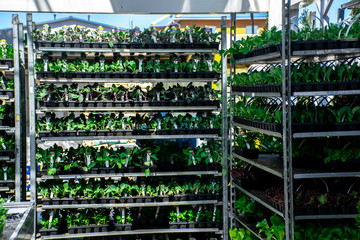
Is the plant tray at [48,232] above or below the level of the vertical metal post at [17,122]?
below

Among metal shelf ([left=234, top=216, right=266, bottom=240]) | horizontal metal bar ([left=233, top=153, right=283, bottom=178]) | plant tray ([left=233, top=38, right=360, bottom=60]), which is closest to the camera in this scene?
plant tray ([left=233, top=38, right=360, bottom=60])

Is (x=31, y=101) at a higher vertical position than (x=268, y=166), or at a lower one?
higher

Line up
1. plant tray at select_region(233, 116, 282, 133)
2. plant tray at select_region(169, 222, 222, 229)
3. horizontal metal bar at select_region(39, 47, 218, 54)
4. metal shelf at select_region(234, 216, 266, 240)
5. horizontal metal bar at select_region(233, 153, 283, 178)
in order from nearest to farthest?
plant tray at select_region(233, 116, 282, 133) < horizontal metal bar at select_region(233, 153, 283, 178) < metal shelf at select_region(234, 216, 266, 240) < horizontal metal bar at select_region(39, 47, 218, 54) < plant tray at select_region(169, 222, 222, 229)

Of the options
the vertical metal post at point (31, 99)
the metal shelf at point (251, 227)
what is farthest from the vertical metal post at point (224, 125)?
the vertical metal post at point (31, 99)

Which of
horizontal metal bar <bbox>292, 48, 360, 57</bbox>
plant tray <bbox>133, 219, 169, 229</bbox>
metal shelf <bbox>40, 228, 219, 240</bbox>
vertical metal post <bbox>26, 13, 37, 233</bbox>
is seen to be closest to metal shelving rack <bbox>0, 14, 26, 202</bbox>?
vertical metal post <bbox>26, 13, 37, 233</bbox>

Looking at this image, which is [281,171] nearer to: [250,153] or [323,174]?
[323,174]

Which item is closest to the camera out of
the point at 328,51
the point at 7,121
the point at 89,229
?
the point at 328,51

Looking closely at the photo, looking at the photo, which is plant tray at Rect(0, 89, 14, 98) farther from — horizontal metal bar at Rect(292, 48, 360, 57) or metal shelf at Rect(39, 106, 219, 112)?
horizontal metal bar at Rect(292, 48, 360, 57)

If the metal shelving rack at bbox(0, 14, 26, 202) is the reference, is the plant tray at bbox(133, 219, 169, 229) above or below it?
below

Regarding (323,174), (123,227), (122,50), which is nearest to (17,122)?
(122,50)

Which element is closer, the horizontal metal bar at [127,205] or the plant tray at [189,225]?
the horizontal metal bar at [127,205]

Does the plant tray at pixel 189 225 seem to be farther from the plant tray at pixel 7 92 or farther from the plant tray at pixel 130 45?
the plant tray at pixel 7 92

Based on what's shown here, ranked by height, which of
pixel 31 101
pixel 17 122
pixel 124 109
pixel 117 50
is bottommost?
pixel 17 122

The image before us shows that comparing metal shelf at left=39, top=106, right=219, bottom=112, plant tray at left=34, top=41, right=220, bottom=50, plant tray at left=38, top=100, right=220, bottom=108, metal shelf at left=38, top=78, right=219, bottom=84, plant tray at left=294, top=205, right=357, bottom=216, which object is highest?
plant tray at left=34, top=41, right=220, bottom=50
